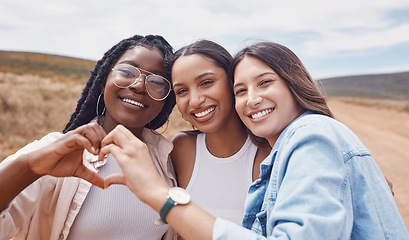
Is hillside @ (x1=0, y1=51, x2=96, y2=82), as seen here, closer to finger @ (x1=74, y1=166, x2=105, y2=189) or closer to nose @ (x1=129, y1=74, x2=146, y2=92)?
nose @ (x1=129, y1=74, x2=146, y2=92)

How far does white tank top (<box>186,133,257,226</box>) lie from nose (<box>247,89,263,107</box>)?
85 cm

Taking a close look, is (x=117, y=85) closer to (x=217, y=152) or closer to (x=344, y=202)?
(x=217, y=152)

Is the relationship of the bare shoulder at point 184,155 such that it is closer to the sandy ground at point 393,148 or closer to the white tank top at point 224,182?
the white tank top at point 224,182

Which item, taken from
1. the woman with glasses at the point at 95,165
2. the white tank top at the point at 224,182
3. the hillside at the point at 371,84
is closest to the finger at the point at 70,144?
the woman with glasses at the point at 95,165

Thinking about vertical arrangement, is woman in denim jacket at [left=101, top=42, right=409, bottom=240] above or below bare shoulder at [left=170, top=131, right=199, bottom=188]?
above

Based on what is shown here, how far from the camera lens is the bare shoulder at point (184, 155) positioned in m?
3.02

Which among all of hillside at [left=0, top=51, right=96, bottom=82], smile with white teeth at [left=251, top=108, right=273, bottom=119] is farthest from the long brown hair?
hillside at [left=0, top=51, right=96, bottom=82]

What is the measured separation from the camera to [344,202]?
1.40m

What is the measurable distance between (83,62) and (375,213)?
5541cm

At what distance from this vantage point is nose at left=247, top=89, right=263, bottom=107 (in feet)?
6.73

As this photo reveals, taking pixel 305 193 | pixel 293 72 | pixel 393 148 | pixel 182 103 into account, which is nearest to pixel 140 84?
pixel 182 103

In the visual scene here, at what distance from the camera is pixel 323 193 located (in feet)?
4.25

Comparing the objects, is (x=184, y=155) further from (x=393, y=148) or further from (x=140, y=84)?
(x=393, y=148)

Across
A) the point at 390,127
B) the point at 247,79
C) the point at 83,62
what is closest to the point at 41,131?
the point at 247,79
